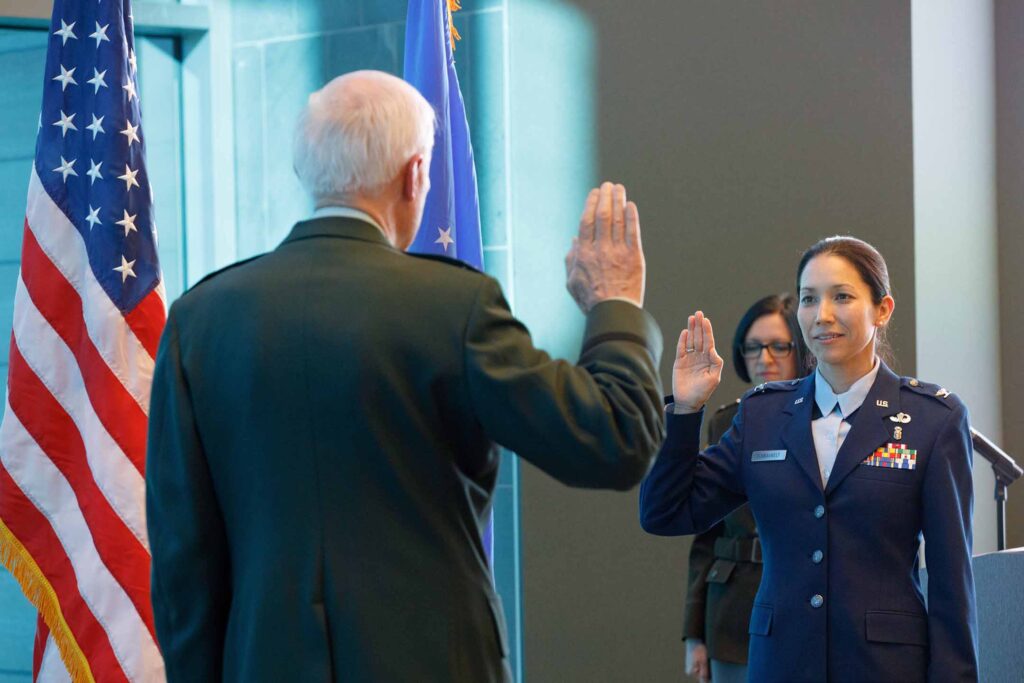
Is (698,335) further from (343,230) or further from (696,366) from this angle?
(343,230)

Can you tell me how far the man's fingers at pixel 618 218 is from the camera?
5.28 ft

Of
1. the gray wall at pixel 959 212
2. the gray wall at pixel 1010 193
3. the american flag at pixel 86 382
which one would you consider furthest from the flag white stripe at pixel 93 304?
the gray wall at pixel 1010 193

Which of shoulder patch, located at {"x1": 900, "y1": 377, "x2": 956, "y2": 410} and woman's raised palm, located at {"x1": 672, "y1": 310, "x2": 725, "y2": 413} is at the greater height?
woman's raised palm, located at {"x1": 672, "y1": 310, "x2": 725, "y2": 413}

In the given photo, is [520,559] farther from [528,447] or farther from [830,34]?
[528,447]

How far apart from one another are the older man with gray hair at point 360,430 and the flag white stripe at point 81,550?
1312 millimetres

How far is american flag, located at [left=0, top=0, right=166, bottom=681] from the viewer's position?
279cm

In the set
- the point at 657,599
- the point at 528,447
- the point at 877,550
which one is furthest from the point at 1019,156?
the point at 528,447

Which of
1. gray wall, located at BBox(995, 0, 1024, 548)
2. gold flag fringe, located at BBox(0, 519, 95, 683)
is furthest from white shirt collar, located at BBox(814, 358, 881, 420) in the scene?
gray wall, located at BBox(995, 0, 1024, 548)

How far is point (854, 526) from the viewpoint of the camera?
2.19 metres

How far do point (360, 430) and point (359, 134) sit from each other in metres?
0.37

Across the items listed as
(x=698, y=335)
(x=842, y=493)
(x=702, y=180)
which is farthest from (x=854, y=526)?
(x=702, y=180)

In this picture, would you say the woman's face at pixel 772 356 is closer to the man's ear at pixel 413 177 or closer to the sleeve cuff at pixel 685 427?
the sleeve cuff at pixel 685 427

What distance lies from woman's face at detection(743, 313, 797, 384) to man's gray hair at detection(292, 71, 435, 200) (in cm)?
202

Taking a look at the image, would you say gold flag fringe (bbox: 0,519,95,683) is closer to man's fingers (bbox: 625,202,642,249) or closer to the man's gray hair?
the man's gray hair
